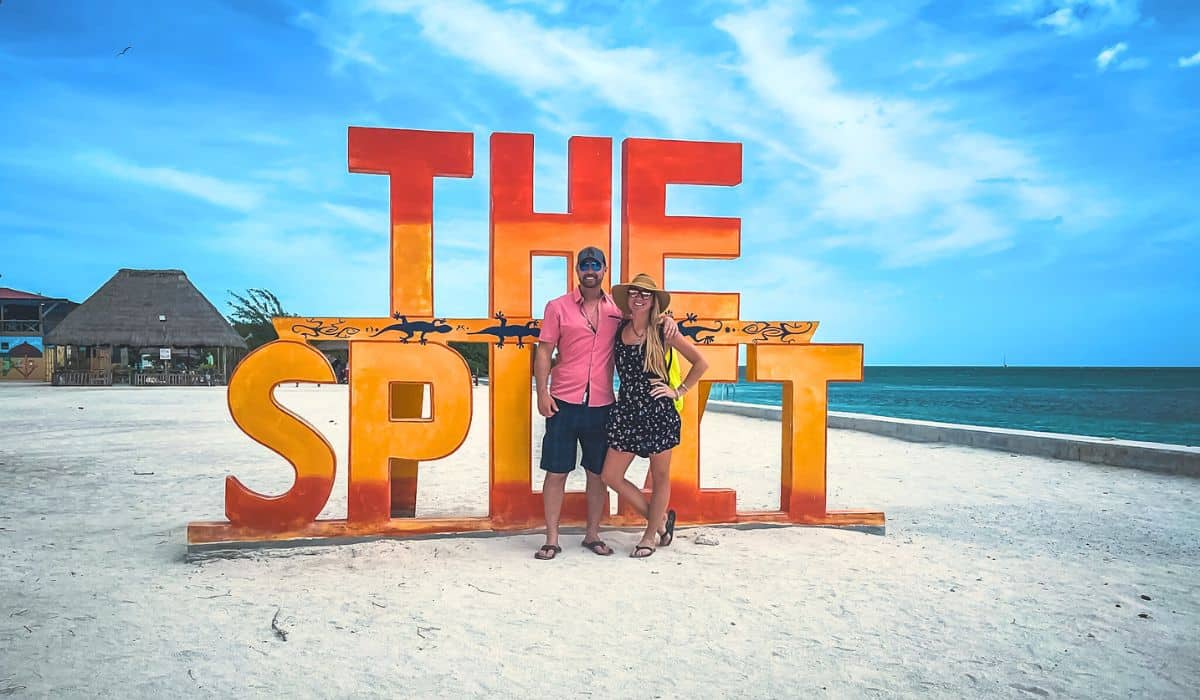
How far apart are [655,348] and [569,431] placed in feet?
2.26

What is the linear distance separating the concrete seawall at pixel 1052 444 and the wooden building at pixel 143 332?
2797 centimetres

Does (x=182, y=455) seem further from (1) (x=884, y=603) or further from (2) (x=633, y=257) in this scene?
(1) (x=884, y=603)

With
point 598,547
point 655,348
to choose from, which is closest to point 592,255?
point 655,348

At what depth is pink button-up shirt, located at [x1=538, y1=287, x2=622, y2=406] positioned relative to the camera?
4414 millimetres

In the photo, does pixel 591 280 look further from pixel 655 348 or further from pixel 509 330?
pixel 509 330

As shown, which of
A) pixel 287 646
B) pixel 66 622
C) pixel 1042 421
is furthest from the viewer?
pixel 1042 421

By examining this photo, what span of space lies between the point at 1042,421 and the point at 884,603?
101 ft

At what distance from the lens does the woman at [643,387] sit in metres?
4.36

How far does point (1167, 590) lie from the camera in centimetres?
396


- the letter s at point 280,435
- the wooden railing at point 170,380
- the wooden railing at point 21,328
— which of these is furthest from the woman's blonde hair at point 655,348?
the wooden railing at point 21,328

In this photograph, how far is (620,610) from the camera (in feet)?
11.6

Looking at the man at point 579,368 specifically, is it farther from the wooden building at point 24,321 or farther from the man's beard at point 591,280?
the wooden building at point 24,321

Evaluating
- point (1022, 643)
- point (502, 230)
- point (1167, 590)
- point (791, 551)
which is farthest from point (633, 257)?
point (1167, 590)

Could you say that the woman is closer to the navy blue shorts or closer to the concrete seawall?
the navy blue shorts
